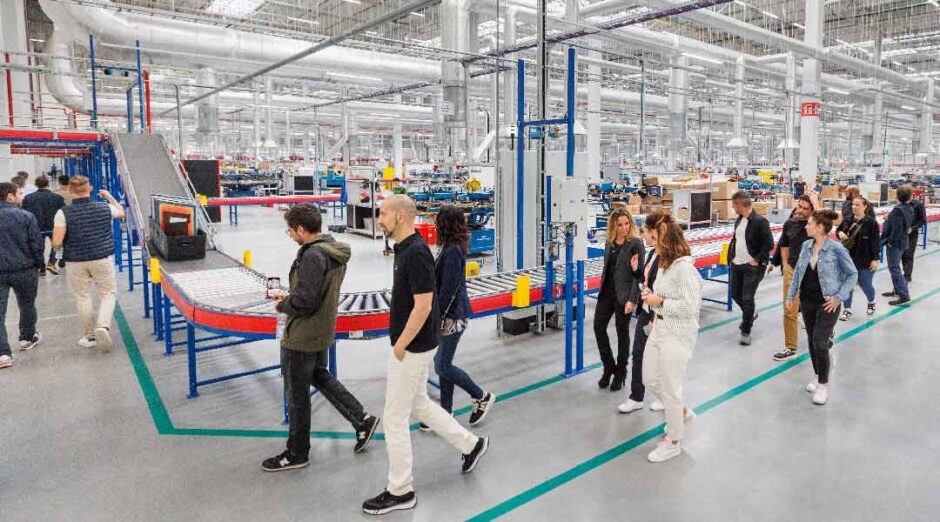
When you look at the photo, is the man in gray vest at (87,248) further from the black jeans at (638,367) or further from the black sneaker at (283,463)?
the black jeans at (638,367)

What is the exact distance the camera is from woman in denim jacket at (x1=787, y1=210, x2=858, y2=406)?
4441 mm

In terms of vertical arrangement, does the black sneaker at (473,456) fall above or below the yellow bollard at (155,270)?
below

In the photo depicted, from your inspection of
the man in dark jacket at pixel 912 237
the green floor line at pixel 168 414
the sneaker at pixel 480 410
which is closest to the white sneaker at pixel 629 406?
the green floor line at pixel 168 414

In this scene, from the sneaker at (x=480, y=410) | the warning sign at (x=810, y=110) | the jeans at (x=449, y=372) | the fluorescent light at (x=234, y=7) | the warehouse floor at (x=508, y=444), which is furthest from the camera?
the fluorescent light at (x=234, y=7)

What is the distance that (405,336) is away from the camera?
9.48 ft

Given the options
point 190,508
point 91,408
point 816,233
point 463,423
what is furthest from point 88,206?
point 816,233

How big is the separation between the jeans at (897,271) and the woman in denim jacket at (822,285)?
433 cm

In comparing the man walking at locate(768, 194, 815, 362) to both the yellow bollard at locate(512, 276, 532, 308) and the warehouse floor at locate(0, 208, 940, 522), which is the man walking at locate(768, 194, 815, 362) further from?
the yellow bollard at locate(512, 276, 532, 308)

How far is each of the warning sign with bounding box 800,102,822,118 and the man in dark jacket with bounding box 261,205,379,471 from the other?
1294 centimetres

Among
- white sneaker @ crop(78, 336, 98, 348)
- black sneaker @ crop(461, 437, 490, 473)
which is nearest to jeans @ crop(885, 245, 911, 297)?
black sneaker @ crop(461, 437, 490, 473)

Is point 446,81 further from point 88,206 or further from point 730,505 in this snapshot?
point 730,505

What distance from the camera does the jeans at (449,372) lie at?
386 centimetres

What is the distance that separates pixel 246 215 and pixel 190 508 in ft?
62.8

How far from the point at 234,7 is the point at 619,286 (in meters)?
14.5
